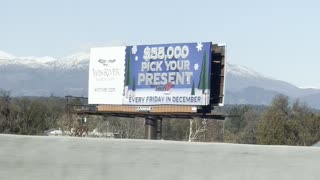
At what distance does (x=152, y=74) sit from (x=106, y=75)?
3506mm

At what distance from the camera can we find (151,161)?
6.89 m

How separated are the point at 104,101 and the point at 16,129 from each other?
1797cm

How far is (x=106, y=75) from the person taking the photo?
148ft

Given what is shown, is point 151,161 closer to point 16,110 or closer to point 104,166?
point 104,166

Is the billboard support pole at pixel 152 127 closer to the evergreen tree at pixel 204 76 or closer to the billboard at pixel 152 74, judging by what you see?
the billboard at pixel 152 74

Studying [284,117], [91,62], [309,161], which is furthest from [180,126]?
[309,161]

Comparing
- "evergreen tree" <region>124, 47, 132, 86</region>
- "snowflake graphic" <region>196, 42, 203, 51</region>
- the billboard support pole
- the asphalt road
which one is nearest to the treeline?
"evergreen tree" <region>124, 47, 132, 86</region>

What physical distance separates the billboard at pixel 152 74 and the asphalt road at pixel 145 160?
108 ft

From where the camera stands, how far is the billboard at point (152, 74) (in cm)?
4112

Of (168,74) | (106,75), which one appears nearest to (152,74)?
(168,74)

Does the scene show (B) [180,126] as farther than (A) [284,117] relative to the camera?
Yes

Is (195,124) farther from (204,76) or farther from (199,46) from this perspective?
(204,76)

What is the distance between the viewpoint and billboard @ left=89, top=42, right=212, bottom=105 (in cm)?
4112

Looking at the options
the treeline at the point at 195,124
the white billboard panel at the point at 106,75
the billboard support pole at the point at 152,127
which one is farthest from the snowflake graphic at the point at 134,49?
the treeline at the point at 195,124
